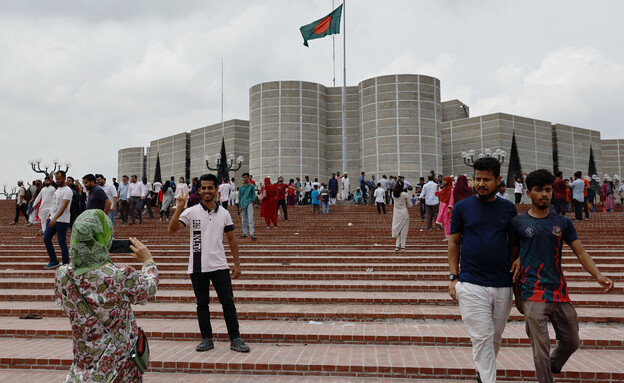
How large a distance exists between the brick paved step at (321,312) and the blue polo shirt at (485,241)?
91.1 inches

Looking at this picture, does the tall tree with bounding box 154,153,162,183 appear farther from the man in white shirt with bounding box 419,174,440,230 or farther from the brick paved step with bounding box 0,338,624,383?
the brick paved step with bounding box 0,338,624,383

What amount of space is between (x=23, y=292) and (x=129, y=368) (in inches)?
221

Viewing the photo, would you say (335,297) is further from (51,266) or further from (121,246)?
(51,266)

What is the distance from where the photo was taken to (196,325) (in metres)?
5.12

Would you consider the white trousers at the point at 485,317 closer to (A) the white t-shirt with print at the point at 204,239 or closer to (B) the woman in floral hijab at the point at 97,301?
(B) the woman in floral hijab at the point at 97,301

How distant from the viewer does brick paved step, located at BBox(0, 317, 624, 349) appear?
4.45 metres

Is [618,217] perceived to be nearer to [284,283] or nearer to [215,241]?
[284,283]

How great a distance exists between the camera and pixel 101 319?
2.20 meters

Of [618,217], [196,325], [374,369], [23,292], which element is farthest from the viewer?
[618,217]

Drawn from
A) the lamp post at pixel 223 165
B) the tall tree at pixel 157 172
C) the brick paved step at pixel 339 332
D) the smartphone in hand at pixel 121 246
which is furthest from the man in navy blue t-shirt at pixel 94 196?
the tall tree at pixel 157 172

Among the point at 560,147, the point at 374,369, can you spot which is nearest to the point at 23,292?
the point at 374,369

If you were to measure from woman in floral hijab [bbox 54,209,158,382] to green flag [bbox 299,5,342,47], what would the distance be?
22491 mm

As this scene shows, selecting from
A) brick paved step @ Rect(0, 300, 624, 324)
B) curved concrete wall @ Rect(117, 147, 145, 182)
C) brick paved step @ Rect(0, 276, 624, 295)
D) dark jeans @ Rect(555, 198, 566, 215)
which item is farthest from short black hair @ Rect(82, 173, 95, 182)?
curved concrete wall @ Rect(117, 147, 145, 182)

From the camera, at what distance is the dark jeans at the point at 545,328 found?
113 inches
